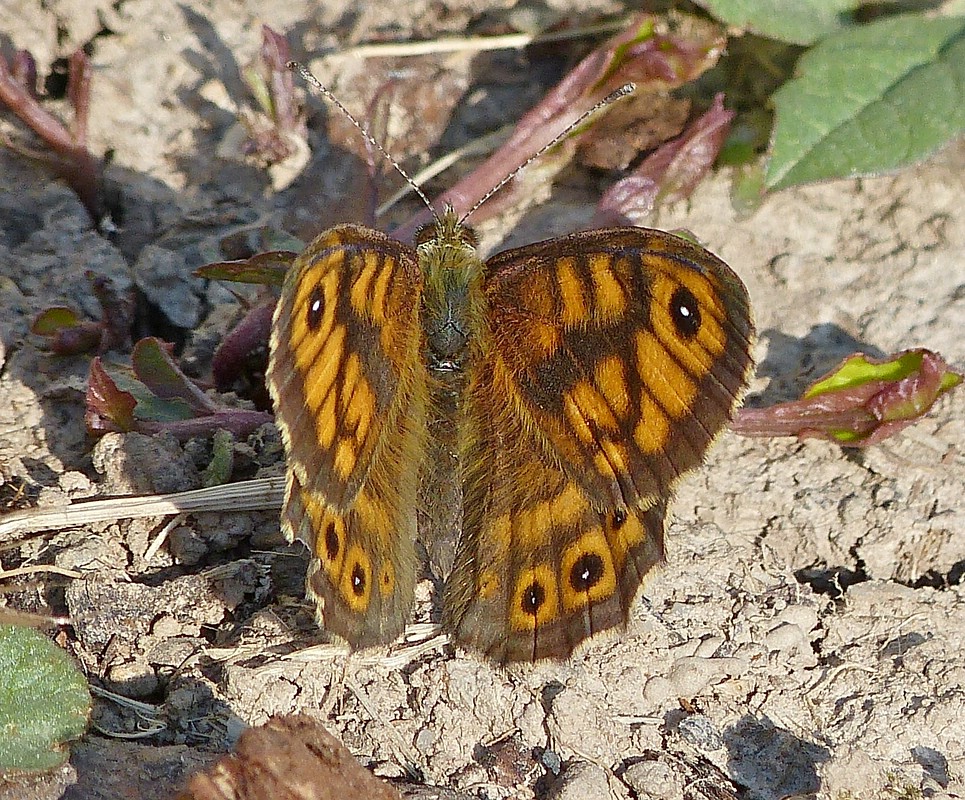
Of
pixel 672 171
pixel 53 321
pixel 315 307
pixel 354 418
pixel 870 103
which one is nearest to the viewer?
pixel 315 307

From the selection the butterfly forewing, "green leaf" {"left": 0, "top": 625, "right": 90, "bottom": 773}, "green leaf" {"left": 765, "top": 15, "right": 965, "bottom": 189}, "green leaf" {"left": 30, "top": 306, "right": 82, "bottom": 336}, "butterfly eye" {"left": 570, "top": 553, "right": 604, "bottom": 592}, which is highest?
"green leaf" {"left": 765, "top": 15, "right": 965, "bottom": 189}

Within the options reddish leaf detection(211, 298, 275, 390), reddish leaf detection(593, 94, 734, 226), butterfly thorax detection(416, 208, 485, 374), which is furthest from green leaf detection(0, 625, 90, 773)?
reddish leaf detection(593, 94, 734, 226)

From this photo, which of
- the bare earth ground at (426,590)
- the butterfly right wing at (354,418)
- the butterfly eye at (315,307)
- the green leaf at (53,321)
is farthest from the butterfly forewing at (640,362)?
the green leaf at (53,321)

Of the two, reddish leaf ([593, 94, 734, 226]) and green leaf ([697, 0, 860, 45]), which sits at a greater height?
green leaf ([697, 0, 860, 45])

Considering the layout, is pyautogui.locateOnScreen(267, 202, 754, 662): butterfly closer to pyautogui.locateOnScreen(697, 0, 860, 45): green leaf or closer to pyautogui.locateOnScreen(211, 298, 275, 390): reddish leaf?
pyautogui.locateOnScreen(211, 298, 275, 390): reddish leaf

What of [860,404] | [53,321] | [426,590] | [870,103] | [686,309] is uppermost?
[870,103]

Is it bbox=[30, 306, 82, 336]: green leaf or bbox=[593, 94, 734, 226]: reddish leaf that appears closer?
bbox=[30, 306, 82, 336]: green leaf

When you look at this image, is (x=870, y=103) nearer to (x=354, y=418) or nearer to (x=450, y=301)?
(x=450, y=301)

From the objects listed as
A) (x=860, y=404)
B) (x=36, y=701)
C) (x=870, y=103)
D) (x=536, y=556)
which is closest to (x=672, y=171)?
(x=870, y=103)
